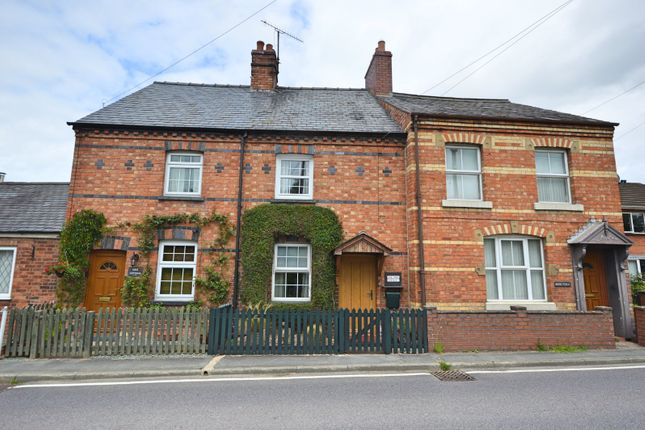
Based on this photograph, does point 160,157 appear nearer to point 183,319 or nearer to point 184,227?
point 184,227

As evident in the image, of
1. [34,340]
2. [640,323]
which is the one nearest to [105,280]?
[34,340]

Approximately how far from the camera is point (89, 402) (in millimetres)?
5508

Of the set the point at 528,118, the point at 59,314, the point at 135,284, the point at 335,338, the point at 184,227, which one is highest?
the point at 528,118

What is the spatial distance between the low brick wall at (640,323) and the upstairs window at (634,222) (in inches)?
551

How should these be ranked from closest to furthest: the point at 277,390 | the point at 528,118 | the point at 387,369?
the point at 277,390 → the point at 387,369 → the point at 528,118

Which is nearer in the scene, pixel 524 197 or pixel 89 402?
pixel 89 402

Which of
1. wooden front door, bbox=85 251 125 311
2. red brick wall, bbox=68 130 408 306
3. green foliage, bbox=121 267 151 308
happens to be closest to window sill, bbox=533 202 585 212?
red brick wall, bbox=68 130 408 306

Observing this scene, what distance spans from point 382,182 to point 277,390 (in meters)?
7.72

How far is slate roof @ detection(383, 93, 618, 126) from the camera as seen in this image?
37.5ft

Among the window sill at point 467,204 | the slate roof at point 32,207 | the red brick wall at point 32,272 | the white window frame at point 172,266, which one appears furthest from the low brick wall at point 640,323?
the slate roof at point 32,207

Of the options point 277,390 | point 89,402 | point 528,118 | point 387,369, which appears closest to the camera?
point 89,402

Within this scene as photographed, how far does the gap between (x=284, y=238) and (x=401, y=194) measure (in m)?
4.31

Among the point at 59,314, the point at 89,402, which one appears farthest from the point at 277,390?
the point at 59,314

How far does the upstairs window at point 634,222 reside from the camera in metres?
20.4
